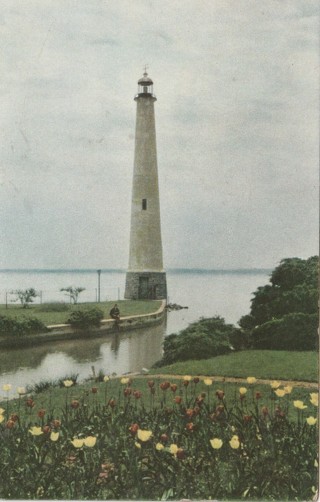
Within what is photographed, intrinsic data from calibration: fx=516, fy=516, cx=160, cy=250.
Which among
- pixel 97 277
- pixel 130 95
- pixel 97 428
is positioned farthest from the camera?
pixel 97 277

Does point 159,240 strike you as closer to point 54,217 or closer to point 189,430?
point 54,217

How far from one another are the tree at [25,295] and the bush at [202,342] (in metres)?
1.82

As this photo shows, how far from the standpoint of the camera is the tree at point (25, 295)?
6.48 meters

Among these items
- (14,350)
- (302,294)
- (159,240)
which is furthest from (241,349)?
(159,240)

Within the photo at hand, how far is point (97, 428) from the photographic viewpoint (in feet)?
15.5

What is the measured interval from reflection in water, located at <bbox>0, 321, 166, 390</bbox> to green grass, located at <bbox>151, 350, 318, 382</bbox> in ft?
1.92

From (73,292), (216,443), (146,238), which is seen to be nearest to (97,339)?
(73,292)

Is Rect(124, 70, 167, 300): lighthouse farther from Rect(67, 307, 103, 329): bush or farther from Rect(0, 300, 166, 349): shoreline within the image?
Rect(67, 307, 103, 329): bush

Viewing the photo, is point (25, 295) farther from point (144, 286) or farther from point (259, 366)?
point (144, 286)

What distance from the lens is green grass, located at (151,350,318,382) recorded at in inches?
219

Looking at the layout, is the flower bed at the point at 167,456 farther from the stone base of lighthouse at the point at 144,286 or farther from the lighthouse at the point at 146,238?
the lighthouse at the point at 146,238

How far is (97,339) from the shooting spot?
7.63 metres

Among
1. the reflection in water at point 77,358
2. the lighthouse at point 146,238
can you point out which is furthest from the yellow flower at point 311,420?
the lighthouse at point 146,238

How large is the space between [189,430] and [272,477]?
0.77 meters
